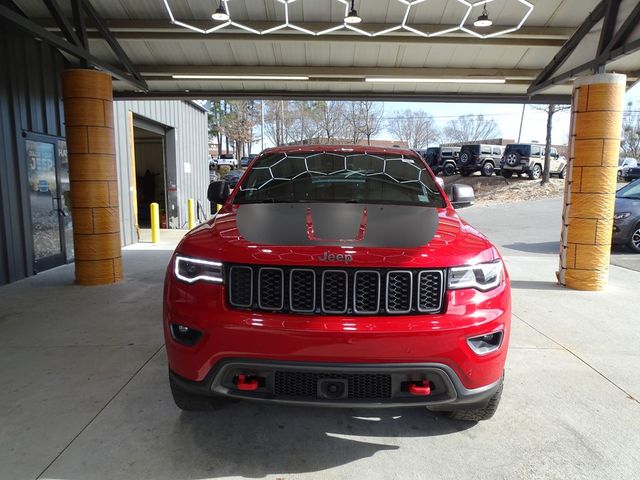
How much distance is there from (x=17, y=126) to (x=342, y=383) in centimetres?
703

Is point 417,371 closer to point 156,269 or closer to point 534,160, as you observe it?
point 156,269

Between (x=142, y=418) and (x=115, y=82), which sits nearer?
(x=142, y=418)

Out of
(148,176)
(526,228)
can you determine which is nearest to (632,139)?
(526,228)

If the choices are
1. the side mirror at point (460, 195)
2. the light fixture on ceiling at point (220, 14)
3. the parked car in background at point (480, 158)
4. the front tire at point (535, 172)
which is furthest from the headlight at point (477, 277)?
the parked car in background at point (480, 158)

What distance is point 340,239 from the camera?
2.46 metres

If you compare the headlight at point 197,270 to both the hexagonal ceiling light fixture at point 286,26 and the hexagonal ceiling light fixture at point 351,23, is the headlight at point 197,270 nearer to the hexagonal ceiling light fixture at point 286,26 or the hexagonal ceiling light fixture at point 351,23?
the hexagonal ceiling light fixture at point 351,23

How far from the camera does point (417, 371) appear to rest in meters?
2.24

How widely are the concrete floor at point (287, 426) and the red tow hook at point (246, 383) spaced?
49 centimetres

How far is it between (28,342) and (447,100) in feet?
26.9

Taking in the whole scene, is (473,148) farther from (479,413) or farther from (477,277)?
(477,277)

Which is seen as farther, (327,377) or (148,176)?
(148,176)

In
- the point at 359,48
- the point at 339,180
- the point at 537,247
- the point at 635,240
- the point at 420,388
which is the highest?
the point at 359,48

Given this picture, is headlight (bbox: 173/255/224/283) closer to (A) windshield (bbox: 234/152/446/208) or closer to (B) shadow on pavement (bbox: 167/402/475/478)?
(B) shadow on pavement (bbox: 167/402/475/478)

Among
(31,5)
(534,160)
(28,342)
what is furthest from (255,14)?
(534,160)
